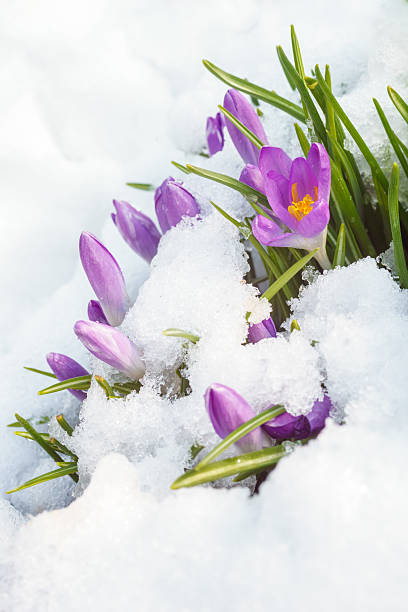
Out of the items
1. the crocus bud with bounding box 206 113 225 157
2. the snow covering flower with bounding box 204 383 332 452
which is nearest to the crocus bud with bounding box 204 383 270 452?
the snow covering flower with bounding box 204 383 332 452

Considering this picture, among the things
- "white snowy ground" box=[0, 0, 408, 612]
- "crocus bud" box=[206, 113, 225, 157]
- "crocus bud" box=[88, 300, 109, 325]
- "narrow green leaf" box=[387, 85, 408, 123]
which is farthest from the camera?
"crocus bud" box=[206, 113, 225, 157]

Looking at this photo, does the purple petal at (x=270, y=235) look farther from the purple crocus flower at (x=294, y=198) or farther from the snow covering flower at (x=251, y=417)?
the snow covering flower at (x=251, y=417)

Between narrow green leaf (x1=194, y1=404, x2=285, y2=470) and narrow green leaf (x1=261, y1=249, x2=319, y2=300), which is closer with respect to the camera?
narrow green leaf (x1=194, y1=404, x2=285, y2=470)

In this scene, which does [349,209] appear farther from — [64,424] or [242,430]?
[64,424]

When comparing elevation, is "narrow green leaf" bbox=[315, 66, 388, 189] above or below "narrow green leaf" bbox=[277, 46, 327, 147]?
below

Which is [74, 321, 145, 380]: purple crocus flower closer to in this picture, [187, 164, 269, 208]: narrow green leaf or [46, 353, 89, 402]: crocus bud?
[46, 353, 89, 402]: crocus bud

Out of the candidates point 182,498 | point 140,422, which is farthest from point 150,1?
point 182,498

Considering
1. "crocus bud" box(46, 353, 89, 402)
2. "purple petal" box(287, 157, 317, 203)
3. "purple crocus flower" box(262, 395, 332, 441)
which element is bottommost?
"purple crocus flower" box(262, 395, 332, 441)
